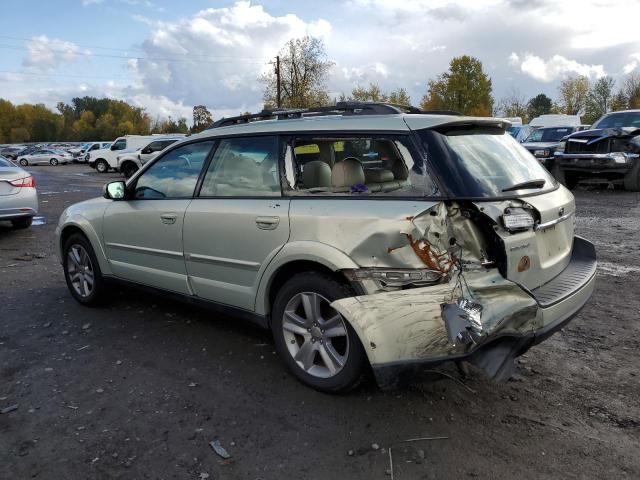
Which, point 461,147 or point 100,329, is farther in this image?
point 100,329

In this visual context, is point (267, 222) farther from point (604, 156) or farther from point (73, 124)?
point (73, 124)

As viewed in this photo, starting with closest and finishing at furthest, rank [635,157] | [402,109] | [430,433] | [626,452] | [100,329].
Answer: [626,452] → [430,433] → [402,109] → [100,329] → [635,157]

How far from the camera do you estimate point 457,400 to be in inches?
128

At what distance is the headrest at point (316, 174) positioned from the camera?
357 cm

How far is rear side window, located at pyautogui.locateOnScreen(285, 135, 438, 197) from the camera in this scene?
3109 millimetres

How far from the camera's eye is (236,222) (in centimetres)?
370

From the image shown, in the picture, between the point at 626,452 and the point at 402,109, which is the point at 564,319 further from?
the point at 402,109

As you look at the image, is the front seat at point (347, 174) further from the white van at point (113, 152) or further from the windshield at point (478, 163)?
the white van at point (113, 152)

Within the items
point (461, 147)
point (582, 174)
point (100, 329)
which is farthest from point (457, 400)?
point (582, 174)

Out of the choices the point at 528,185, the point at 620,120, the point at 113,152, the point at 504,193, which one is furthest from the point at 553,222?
the point at 113,152

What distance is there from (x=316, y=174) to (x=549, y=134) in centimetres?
1723

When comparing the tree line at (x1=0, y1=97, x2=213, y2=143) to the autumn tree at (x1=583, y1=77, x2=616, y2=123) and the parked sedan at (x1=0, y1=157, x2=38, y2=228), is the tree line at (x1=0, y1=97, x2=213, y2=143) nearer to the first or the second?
the autumn tree at (x1=583, y1=77, x2=616, y2=123)

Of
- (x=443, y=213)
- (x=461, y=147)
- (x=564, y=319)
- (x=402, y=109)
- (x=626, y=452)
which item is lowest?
(x=626, y=452)

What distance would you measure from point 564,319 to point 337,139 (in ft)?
5.77
